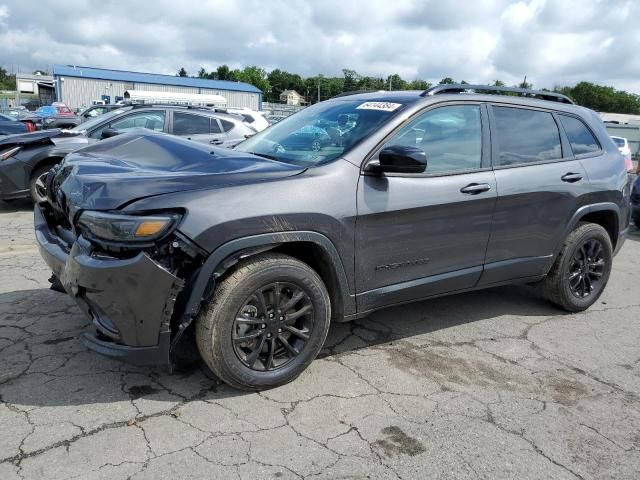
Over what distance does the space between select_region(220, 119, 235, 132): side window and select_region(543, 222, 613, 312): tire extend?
6.37m

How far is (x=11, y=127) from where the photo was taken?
44.4ft

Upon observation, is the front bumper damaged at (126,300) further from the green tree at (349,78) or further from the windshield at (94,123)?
the green tree at (349,78)

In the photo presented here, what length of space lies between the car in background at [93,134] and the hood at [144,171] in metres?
2.87

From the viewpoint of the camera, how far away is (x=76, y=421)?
9.07 ft

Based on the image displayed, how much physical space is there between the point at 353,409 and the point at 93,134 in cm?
698

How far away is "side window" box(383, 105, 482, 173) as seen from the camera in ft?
11.7

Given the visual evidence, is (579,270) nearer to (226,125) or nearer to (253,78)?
(226,125)

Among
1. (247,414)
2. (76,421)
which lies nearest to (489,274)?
(247,414)

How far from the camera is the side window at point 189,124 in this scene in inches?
353

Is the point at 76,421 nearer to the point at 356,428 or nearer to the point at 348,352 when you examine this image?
the point at 356,428

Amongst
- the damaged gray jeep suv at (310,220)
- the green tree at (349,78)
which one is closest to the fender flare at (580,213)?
the damaged gray jeep suv at (310,220)

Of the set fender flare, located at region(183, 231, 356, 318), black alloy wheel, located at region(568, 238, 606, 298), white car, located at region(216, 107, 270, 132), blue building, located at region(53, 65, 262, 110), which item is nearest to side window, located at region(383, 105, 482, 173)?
fender flare, located at region(183, 231, 356, 318)

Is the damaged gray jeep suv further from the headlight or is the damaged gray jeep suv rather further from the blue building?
the blue building

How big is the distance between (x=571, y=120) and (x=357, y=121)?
214 centimetres
